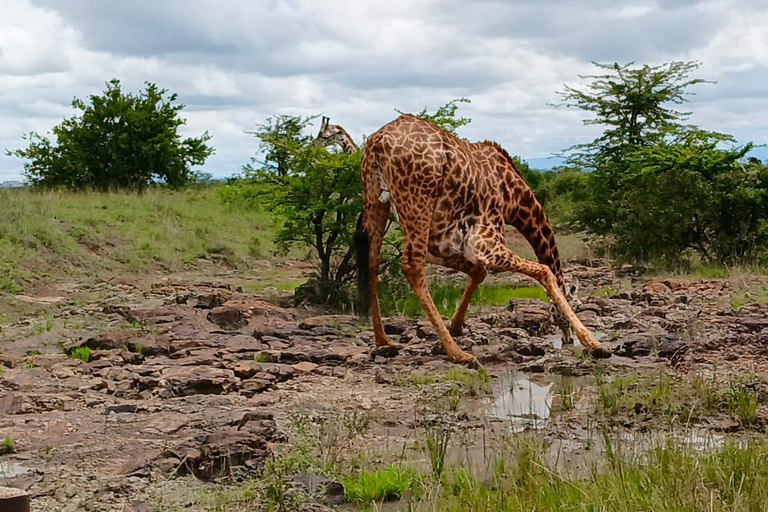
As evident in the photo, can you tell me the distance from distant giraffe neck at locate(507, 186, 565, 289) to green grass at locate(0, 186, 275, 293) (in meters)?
5.55

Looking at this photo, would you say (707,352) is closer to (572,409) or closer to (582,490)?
(572,409)

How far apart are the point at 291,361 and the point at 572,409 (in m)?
3.03

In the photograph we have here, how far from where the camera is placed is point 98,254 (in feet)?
58.1

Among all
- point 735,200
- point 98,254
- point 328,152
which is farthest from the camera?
point 98,254

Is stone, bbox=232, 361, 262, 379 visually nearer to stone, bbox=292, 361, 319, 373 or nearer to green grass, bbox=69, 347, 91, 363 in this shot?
stone, bbox=292, 361, 319, 373

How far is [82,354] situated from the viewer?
9.16 meters

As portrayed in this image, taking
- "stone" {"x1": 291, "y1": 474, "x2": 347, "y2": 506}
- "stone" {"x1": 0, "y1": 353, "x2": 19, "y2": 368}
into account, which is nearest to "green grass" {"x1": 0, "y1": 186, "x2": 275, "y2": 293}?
"stone" {"x1": 0, "y1": 353, "x2": 19, "y2": 368}

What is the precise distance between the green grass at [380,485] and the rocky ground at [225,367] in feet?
2.29

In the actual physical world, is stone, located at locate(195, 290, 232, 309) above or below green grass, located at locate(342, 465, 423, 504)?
above

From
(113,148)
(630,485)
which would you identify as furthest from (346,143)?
(113,148)

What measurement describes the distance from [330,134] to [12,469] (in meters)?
7.92

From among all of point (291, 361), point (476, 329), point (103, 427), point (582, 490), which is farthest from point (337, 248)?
point (582, 490)

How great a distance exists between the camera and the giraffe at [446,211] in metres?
9.15

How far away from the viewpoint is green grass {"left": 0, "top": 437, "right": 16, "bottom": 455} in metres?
6.09
